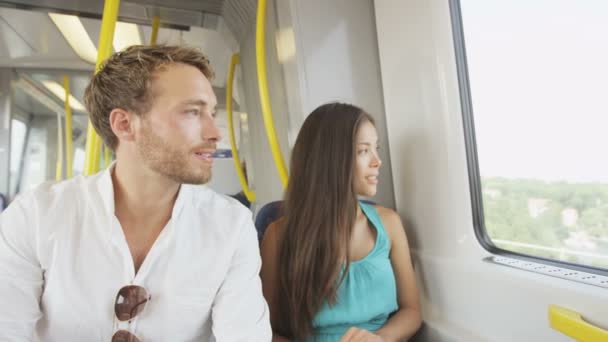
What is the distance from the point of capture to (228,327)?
0.93 meters

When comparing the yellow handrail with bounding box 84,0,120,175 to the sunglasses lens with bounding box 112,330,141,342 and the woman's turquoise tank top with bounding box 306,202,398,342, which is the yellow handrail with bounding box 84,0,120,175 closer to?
the sunglasses lens with bounding box 112,330,141,342

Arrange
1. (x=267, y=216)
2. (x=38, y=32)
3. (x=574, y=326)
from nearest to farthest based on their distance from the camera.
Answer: (x=574, y=326)
(x=267, y=216)
(x=38, y=32)

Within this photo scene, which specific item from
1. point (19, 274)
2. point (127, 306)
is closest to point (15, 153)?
point (19, 274)

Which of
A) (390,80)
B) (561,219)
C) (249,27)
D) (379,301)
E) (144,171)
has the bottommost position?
(379,301)

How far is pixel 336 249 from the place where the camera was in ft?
4.23

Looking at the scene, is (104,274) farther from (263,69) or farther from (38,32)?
(38,32)

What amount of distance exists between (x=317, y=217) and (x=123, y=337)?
0.70 m

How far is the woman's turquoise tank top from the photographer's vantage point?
4.16 ft

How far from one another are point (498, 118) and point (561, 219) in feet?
1.18

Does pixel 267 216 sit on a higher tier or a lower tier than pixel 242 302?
higher

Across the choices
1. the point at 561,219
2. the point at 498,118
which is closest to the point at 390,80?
the point at 498,118

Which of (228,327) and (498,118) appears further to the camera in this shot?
(498,118)

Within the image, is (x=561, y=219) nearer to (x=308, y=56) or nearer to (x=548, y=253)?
(x=548, y=253)

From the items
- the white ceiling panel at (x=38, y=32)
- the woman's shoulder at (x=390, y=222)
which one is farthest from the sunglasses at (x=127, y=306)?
the white ceiling panel at (x=38, y=32)
